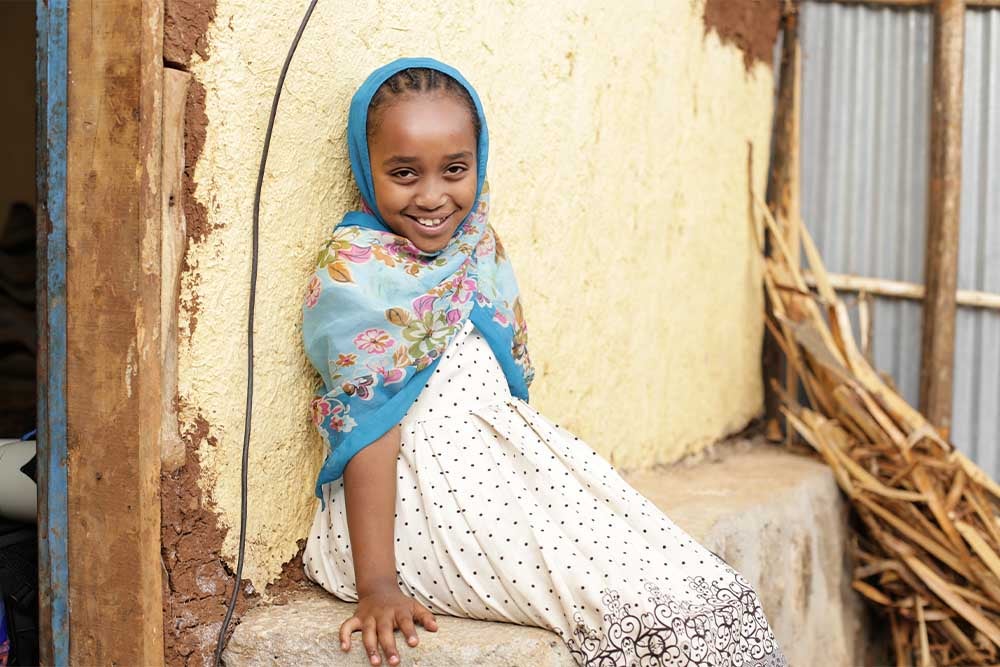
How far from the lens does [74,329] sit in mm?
2084

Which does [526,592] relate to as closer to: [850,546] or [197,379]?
[197,379]

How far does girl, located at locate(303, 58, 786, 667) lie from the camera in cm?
208

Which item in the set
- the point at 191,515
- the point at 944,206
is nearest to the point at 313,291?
the point at 191,515

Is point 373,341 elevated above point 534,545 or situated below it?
above

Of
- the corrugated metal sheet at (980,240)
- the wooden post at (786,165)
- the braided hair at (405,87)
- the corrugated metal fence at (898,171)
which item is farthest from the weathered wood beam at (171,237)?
the corrugated metal sheet at (980,240)

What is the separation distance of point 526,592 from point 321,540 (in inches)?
18.8

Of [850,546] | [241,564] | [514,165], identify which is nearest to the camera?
[241,564]

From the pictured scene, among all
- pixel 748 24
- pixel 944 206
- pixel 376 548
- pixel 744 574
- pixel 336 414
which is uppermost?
pixel 748 24

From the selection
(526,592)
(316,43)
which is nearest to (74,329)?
(316,43)

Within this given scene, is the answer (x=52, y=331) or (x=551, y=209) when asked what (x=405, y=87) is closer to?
(x=52, y=331)

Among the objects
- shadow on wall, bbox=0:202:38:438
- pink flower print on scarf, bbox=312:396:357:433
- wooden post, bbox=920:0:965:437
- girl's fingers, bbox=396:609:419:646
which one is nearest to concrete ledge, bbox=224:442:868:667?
girl's fingers, bbox=396:609:419:646

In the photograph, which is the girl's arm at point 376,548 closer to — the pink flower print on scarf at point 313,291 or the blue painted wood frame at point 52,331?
the pink flower print on scarf at point 313,291

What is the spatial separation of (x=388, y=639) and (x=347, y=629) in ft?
0.30

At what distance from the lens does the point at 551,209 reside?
317cm
